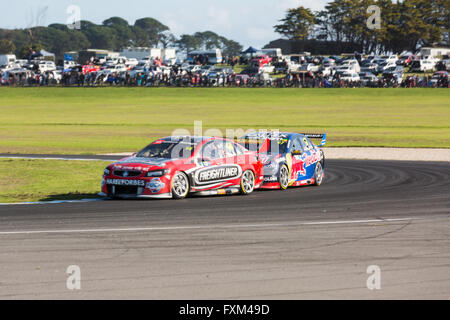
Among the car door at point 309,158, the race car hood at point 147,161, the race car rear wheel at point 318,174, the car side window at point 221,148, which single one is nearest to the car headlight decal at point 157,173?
the race car hood at point 147,161

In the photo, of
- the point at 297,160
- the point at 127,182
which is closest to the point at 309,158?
the point at 297,160

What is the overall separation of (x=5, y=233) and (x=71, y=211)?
2642mm

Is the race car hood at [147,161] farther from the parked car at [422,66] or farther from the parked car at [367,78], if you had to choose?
the parked car at [422,66]

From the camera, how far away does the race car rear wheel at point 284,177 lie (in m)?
17.7

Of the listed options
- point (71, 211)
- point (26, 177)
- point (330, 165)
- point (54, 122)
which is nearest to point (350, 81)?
point (54, 122)

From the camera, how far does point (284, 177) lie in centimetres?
1781

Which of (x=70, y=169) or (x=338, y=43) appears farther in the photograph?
(x=338, y=43)

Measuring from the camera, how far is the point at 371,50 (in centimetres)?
13288

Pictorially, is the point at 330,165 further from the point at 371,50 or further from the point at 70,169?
the point at 371,50

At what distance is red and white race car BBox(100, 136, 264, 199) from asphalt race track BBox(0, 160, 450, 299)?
0.33 m

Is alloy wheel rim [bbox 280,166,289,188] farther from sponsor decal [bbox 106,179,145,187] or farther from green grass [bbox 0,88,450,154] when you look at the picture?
green grass [bbox 0,88,450,154]

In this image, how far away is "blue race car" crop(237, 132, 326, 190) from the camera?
17.6 metres

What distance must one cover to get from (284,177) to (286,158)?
439 millimetres
